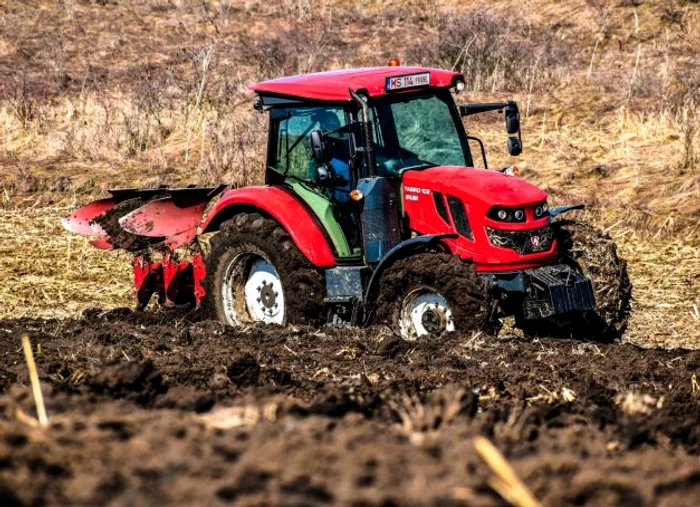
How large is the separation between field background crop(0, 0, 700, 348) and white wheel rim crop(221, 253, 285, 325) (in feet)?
5.76

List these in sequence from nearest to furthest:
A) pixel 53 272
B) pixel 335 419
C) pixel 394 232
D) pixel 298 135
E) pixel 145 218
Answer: pixel 335 419 < pixel 394 232 < pixel 298 135 < pixel 145 218 < pixel 53 272

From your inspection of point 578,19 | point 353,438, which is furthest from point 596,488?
point 578,19

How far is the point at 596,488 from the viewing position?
3.63 meters

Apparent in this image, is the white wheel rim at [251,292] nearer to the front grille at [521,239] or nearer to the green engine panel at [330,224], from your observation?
the green engine panel at [330,224]

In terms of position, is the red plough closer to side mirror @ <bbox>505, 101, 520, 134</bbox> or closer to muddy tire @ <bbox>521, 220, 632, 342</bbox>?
side mirror @ <bbox>505, 101, 520, 134</bbox>

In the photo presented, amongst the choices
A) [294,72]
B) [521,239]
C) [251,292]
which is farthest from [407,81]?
[294,72]

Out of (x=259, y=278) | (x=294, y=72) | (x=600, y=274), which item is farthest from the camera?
(x=294, y=72)

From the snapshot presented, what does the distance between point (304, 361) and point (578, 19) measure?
17447mm

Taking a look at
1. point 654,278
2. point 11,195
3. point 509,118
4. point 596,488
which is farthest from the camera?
point 11,195

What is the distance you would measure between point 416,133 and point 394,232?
0.79m

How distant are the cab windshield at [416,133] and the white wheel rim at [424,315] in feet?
3.19

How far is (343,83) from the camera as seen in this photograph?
330 inches

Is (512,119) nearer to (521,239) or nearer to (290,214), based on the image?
(521,239)

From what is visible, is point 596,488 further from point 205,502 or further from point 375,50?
point 375,50
